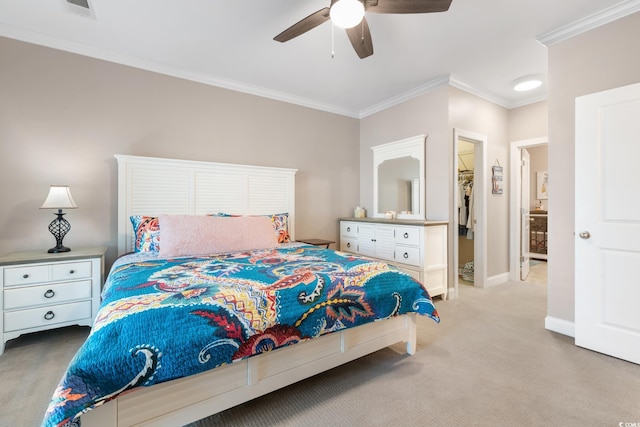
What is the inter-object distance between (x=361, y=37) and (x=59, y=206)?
2843 millimetres

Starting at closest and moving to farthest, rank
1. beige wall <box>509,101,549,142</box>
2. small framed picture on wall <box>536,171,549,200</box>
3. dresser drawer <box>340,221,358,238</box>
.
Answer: beige wall <box>509,101,549,142</box>, dresser drawer <box>340,221,358,238</box>, small framed picture on wall <box>536,171,549,200</box>

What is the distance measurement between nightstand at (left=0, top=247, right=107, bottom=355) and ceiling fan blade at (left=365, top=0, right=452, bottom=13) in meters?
2.89

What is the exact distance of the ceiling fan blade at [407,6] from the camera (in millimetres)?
1697

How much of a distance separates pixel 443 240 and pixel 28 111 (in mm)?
4396

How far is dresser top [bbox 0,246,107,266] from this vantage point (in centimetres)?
214

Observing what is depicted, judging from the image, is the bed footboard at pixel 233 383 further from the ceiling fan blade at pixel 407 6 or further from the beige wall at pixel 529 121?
the beige wall at pixel 529 121

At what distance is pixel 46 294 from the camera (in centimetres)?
222

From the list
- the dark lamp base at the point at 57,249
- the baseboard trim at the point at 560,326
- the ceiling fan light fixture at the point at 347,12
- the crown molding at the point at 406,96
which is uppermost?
the crown molding at the point at 406,96

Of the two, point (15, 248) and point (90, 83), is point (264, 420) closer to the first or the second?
point (15, 248)

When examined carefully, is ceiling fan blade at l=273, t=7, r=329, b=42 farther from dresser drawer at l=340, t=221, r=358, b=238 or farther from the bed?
dresser drawer at l=340, t=221, r=358, b=238

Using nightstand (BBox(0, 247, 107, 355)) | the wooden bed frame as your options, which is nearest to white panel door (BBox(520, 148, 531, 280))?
the wooden bed frame

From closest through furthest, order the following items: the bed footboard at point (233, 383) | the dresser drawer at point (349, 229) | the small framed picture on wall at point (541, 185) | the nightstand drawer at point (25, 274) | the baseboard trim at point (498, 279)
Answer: the bed footboard at point (233, 383), the nightstand drawer at point (25, 274), the baseboard trim at point (498, 279), the dresser drawer at point (349, 229), the small framed picture on wall at point (541, 185)

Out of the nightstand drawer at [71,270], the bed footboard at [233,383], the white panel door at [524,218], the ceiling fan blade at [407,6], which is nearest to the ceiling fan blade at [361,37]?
the ceiling fan blade at [407,6]

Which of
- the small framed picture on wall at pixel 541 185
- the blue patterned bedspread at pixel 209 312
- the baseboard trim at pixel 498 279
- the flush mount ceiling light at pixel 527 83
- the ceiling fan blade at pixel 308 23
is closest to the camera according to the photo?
the blue patterned bedspread at pixel 209 312
